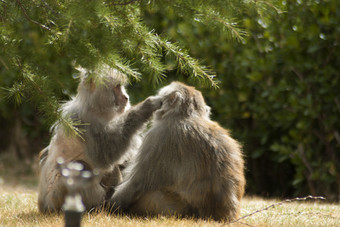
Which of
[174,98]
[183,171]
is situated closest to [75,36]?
[174,98]

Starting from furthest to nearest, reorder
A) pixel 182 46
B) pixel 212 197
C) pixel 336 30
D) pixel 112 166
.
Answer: pixel 336 30 → pixel 112 166 → pixel 212 197 → pixel 182 46

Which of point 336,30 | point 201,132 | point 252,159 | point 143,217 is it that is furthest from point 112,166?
point 252,159

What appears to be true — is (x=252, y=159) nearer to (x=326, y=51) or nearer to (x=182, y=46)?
(x=326, y=51)

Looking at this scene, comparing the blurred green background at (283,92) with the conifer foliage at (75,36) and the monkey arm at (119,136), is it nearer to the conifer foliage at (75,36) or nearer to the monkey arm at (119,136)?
the monkey arm at (119,136)

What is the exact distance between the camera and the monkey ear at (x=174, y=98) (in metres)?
4.03

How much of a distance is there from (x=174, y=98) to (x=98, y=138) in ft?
2.56

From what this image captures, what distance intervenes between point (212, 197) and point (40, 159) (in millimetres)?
1988

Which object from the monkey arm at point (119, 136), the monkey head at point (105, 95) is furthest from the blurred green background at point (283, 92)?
the monkey arm at point (119, 136)

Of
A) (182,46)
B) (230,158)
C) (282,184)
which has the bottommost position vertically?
(282,184)

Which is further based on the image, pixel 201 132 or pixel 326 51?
pixel 326 51

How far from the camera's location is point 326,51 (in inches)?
261

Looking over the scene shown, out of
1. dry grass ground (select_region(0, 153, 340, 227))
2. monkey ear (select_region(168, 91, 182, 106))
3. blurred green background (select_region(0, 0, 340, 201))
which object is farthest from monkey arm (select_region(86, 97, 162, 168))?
blurred green background (select_region(0, 0, 340, 201))

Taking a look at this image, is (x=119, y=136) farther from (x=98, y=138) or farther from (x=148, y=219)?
(x=148, y=219)

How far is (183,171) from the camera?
12.7 feet
